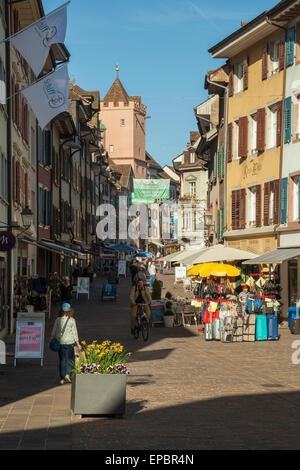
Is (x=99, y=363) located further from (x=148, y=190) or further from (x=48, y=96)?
(x=148, y=190)

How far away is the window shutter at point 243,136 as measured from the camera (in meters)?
36.4

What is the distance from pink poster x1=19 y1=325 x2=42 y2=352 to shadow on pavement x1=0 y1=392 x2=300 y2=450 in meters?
5.09

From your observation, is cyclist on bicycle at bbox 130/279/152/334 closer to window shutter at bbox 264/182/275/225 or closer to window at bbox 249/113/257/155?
window shutter at bbox 264/182/275/225

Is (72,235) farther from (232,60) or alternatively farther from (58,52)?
(232,60)

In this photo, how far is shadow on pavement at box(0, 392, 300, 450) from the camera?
930 centimetres

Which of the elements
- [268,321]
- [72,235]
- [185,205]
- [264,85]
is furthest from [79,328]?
[185,205]

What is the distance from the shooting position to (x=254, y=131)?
36219 mm

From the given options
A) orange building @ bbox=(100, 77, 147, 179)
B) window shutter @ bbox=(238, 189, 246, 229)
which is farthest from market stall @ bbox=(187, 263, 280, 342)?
orange building @ bbox=(100, 77, 147, 179)

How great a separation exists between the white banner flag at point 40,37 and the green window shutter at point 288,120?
16697 mm

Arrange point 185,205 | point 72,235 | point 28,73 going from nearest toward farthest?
point 28,73 < point 72,235 < point 185,205

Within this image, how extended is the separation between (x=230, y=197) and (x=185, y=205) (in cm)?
3805

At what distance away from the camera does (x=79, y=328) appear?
28.1 metres

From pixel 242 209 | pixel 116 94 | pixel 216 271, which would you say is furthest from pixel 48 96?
pixel 116 94

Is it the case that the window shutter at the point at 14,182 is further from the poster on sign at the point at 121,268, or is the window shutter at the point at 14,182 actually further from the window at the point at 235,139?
the poster on sign at the point at 121,268
